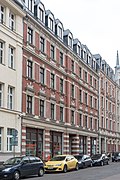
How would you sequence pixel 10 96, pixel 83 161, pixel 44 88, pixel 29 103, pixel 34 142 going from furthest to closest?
pixel 44 88, pixel 34 142, pixel 29 103, pixel 83 161, pixel 10 96

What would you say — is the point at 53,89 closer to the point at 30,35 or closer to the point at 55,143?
the point at 55,143

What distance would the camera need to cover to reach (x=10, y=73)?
32.4 m

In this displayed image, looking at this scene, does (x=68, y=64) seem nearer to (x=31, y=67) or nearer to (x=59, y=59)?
(x=59, y=59)

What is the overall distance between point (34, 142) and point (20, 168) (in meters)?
13.3

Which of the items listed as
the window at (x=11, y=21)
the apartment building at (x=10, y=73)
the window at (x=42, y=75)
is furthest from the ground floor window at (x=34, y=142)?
the window at (x=11, y=21)

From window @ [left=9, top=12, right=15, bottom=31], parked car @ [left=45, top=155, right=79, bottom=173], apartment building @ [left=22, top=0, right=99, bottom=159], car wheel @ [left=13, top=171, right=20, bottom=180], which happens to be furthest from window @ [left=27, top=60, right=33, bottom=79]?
car wheel @ [left=13, top=171, right=20, bottom=180]

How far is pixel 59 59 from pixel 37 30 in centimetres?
708

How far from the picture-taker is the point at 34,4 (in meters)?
38.9

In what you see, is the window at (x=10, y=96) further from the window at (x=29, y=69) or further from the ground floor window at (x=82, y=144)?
the ground floor window at (x=82, y=144)

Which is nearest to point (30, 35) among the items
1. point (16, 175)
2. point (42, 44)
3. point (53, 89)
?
point (42, 44)

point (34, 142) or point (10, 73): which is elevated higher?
point (10, 73)

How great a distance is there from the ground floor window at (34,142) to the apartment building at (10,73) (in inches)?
111

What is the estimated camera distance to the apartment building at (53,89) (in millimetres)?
36312

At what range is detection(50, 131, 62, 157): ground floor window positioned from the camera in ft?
136
